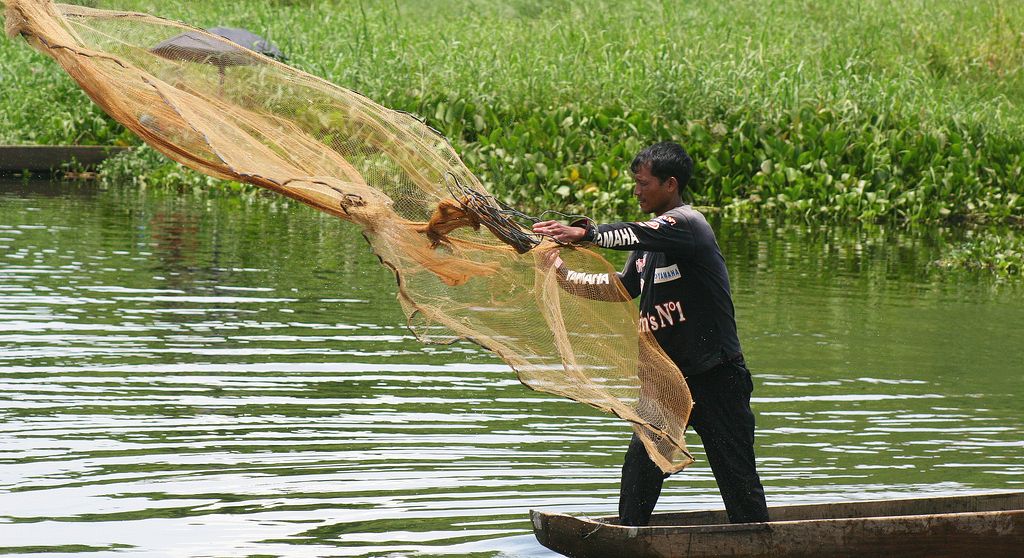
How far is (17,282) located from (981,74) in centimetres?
1983

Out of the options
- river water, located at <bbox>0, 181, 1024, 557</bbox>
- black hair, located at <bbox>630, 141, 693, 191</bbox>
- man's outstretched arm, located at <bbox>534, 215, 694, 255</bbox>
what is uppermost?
black hair, located at <bbox>630, 141, 693, 191</bbox>

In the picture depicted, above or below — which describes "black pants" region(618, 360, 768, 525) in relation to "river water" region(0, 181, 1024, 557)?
above

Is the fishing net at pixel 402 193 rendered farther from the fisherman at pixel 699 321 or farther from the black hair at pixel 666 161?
the black hair at pixel 666 161

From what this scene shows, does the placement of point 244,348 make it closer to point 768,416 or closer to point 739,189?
point 768,416

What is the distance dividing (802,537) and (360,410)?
386 centimetres

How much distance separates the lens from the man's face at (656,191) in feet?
19.4

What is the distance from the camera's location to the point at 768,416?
376 inches

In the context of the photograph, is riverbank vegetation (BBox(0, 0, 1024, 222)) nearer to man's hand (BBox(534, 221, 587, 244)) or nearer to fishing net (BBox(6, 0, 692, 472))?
fishing net (BBox(6, 0, 692, 472))

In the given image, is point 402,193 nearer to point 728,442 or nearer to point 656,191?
point 656,191

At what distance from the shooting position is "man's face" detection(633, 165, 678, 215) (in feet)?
19.4

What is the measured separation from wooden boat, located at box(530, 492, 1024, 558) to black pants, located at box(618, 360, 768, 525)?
0.11 metres

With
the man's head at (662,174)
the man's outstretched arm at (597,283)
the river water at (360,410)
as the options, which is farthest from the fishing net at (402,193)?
the river water at (360,410)

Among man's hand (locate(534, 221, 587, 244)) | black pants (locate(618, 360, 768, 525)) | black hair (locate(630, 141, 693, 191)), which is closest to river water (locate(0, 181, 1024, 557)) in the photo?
black pants (locate(618, 360, 768, 525))

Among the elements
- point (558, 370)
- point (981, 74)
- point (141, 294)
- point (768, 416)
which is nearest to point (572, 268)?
point (558, 370)
